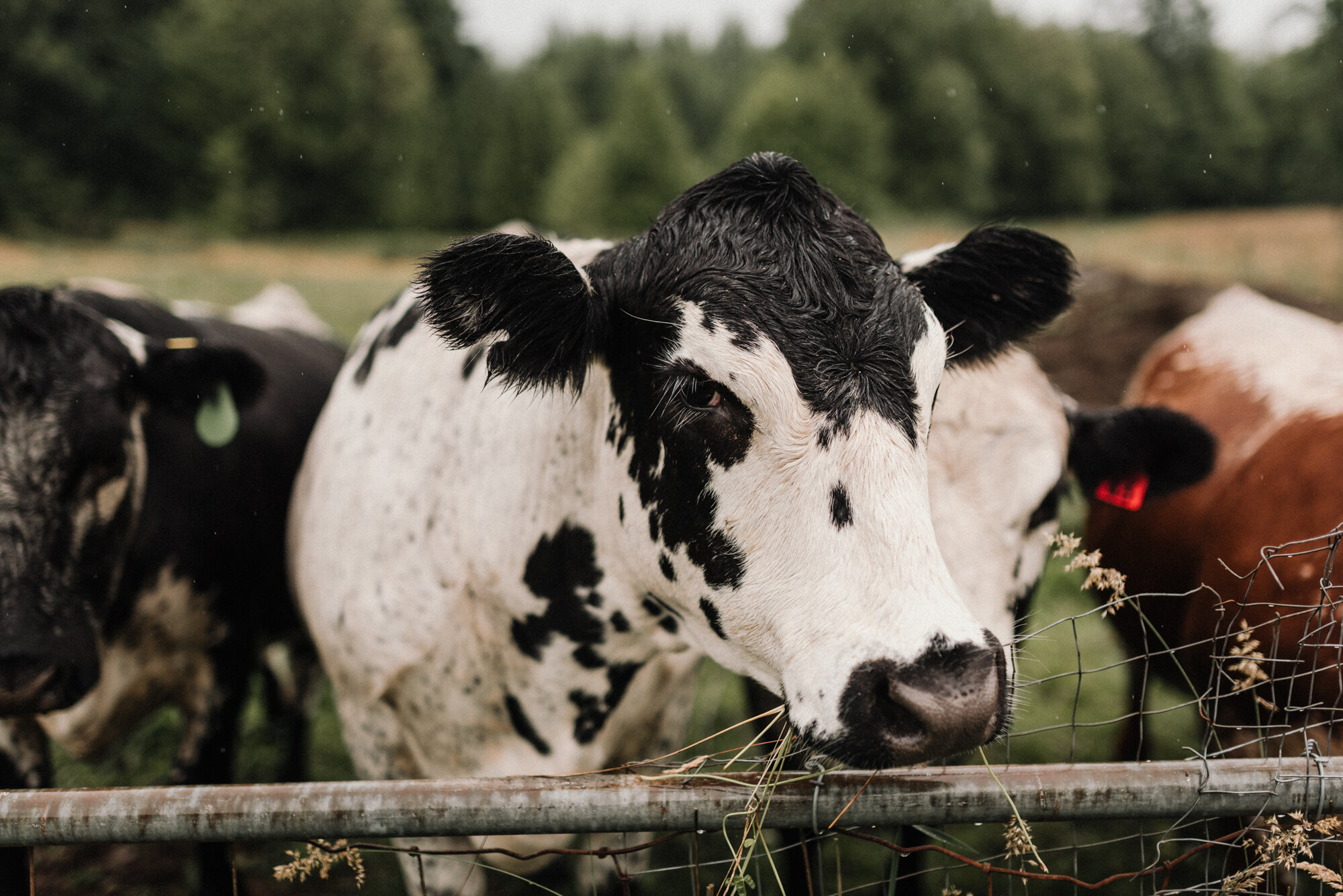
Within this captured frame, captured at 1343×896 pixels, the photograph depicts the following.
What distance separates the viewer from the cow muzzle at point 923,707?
1358 millimetres

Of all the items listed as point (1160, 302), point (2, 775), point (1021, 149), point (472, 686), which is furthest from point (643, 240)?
point (1021, 149)

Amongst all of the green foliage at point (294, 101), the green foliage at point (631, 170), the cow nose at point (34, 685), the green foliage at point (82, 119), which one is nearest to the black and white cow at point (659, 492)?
the cow nose at point (34, 685)

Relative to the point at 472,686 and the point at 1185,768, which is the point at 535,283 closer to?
the point at 472,686

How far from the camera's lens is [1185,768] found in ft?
4.49

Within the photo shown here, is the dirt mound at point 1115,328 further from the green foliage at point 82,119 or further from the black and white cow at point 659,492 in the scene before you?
the green foliage at point 82,119

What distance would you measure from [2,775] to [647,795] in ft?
8.81

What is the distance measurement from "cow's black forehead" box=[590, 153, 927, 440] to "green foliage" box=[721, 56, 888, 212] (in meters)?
24.6

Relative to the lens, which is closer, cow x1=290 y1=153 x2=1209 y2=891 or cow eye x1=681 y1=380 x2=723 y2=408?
cow x1=290 y1=153 x2=1209 y2=891

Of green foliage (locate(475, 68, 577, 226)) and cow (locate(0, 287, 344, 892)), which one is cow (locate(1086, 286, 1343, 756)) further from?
green foliage (locate(475, 68, 577, 226))

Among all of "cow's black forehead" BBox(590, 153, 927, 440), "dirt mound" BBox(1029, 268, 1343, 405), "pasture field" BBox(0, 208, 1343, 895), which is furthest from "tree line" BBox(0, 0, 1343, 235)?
"cow's black forehead" BBox(590, 153, 927, 440)

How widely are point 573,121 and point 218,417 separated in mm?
53472

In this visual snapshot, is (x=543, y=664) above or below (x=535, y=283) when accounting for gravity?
below

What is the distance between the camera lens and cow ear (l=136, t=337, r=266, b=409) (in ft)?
9.23

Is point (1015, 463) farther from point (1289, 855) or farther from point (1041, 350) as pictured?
point (1041, 350)
